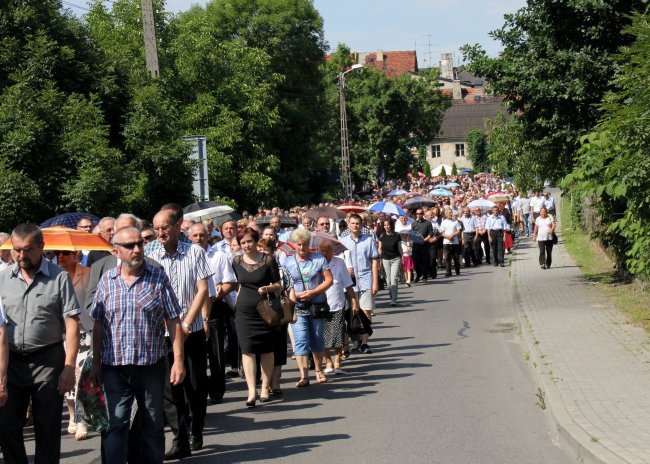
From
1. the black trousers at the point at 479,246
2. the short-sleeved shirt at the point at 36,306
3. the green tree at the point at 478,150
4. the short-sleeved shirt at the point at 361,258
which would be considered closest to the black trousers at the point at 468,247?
the black trousers at the point at 479,246

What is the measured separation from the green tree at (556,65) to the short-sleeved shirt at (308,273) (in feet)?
32.0

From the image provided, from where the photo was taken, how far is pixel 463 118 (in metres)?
148

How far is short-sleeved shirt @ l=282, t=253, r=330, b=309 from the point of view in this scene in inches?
470

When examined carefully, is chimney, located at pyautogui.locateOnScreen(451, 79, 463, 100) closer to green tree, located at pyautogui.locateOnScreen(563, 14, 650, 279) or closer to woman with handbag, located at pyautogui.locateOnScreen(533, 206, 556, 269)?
woman with handbag, located at pyautogui.locateOnScreen(533, 206, 556, 269)

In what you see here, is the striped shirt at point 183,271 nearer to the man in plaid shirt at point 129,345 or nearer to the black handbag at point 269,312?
the man in plaid shirt at point 129,345

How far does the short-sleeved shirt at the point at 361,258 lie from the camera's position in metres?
14.9

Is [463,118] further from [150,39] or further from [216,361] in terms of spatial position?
[216,361]

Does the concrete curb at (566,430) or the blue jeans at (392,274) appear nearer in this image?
the concrete curb at (566,430)

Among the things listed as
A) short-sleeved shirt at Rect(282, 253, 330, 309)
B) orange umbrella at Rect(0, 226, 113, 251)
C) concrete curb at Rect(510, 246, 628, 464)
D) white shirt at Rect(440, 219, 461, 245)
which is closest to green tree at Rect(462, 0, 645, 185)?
white shirt at Rect(440, 219, 461, 245)

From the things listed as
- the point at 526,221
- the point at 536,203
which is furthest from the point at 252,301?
the point at 526,221

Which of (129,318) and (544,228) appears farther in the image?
(544,228)

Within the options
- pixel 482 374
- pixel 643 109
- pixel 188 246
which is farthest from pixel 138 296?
pixel 643 109

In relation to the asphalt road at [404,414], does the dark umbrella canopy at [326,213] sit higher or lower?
higher

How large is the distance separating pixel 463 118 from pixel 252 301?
460ft
